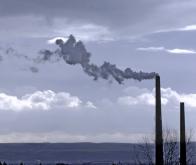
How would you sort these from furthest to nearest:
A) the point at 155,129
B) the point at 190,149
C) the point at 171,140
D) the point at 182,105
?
1. the point at 190,149
2. the point at 171,140
3. the point at 182,105
4. the point at 155,129

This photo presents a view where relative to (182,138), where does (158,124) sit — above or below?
above

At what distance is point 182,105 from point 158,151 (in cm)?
422

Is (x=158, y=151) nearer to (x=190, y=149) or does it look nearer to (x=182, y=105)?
(x=182, y=105)

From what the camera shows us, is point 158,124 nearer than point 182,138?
Yes

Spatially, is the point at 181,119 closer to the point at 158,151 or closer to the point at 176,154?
the point at 158,151

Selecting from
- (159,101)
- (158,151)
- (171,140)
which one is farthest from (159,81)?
(171,140)

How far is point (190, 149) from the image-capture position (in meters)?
58.9

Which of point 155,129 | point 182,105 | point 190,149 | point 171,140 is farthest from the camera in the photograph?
point 190,149

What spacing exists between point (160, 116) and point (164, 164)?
5572mm

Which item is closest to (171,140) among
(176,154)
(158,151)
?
(176,154)

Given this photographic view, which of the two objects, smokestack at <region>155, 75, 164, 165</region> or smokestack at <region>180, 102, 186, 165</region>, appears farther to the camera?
smokestack at <region>180, 102, 186, 165</region>

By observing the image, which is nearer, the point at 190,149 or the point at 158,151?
the point at 158,151

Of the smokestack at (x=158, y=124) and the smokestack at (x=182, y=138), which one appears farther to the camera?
the smokestack at (x=182, y=138)

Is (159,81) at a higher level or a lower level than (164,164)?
higher
